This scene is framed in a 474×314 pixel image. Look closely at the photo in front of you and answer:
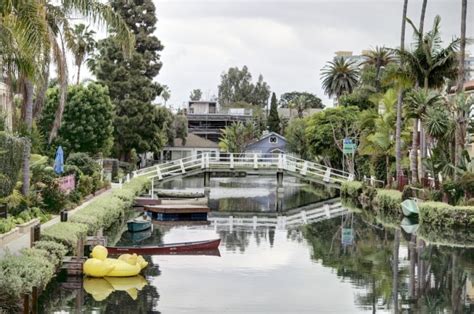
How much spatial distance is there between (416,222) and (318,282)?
17.3 metres

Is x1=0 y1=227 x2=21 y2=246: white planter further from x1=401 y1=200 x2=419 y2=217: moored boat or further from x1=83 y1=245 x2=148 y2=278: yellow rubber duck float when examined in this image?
x1=401 y1=200 x2=419 y2=217: moored boat

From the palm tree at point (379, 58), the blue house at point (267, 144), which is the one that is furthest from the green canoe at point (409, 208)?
the blue house at point (267, 144)

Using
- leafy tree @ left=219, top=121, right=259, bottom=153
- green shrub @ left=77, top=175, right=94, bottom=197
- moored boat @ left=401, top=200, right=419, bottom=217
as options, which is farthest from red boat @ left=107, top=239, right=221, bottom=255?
leafy tree @ left=219, top=121, right=259, bottom=153

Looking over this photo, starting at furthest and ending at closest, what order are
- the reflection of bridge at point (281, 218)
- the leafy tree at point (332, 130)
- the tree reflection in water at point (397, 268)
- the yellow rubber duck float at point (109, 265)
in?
1. the leafy tree at point (332, 130)
2. the reflection of bridge at point (281, 218)
3. the yellow rubber duck float at point (109, 265)
4. the tree reflection in water at point (397, 268)

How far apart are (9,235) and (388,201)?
25.4 meters

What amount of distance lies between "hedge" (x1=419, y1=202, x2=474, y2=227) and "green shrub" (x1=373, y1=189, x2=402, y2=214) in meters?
6.35

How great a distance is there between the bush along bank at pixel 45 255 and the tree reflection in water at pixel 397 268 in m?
7.97

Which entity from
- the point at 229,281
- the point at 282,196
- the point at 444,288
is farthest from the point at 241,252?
the point at 282,196

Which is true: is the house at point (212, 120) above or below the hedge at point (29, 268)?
above

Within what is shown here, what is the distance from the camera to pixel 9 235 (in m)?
Result: 26.2

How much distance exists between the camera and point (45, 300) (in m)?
20.4

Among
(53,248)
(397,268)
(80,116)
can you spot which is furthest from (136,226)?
(80,116)

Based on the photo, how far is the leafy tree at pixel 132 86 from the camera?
226ft

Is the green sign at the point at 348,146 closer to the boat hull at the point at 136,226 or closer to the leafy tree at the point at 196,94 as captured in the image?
the boat hull at the point at 136,226
